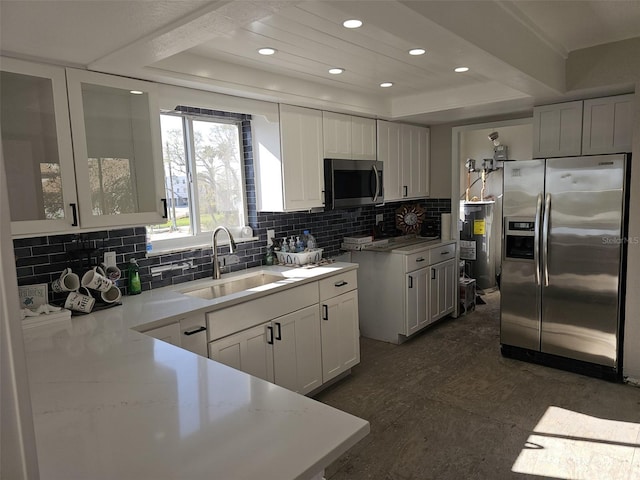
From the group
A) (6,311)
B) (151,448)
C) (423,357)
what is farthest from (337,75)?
(6,311)

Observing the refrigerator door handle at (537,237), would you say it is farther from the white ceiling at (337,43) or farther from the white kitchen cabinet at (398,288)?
the white kitchen cabinet at (398,288)

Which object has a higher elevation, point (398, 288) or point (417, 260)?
point (417, 260)

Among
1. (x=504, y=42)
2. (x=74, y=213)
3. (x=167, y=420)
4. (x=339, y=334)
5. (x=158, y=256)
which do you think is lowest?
(x=339, y=334)

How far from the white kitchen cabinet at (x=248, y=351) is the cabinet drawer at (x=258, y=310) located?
4 cm

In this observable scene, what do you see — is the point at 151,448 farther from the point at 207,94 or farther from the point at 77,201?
the point at 207,94

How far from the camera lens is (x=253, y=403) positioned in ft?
4.00

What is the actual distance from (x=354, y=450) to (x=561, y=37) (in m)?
2.85

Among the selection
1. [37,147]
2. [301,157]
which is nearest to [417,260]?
[301,157]

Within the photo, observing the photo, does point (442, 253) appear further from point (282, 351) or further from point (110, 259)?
point (110, 259)

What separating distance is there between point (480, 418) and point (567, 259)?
1.39m

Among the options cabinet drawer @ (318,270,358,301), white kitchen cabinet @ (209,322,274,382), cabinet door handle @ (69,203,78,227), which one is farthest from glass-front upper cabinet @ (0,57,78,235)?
cabinet drawer @ (318,270,358,301)

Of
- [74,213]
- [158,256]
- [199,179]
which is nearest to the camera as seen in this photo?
[74,213]

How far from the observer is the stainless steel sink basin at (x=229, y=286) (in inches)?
115

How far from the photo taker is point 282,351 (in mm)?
2768
